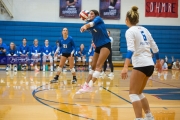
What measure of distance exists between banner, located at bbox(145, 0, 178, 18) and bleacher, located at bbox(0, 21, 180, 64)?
2.94ft

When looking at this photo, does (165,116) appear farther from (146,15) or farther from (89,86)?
(146,15)

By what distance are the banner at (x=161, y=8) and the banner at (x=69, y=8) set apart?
4.66m

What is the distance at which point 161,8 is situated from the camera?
19938 millimetres

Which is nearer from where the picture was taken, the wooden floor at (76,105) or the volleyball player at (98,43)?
the wooden floor at (76,105)

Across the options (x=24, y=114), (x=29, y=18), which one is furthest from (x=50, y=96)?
(x=29, y=18)

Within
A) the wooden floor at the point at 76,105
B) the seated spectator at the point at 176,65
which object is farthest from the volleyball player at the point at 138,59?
the seated spectator at the point at 176,65

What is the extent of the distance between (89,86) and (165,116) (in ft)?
7.15

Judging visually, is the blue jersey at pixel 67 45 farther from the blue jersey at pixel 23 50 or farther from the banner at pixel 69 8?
the banner at pixel 69 8

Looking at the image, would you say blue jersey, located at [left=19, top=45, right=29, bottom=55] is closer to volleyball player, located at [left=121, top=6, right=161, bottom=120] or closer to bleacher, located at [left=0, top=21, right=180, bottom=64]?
bleacher, located at [left=0, top=21, right=180, bottom=64]

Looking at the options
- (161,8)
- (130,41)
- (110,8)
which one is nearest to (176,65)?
(161,8)

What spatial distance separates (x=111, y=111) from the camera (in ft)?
15.9

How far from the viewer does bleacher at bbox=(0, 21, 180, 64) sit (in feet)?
60.1

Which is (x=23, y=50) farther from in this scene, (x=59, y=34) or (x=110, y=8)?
(x=110, y=8)

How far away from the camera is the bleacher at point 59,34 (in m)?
18.3
